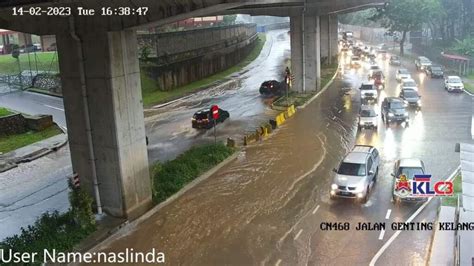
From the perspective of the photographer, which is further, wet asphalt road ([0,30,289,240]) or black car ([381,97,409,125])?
black car ([381,97,409,125])

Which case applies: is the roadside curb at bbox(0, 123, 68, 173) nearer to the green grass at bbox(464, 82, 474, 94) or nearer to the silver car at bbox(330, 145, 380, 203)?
the silver car at bbox(330, 145, 380, 203)

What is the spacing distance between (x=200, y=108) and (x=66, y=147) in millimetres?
14166

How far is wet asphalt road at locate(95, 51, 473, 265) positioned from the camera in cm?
1573

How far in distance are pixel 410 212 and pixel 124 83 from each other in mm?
11346

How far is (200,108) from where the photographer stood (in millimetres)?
42375

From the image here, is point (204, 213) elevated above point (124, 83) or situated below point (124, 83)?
below

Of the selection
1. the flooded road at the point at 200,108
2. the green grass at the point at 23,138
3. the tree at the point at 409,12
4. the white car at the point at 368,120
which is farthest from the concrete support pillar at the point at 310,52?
the tree at the point at 409,12

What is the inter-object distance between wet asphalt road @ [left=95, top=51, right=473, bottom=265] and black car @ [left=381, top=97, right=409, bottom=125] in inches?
50.2

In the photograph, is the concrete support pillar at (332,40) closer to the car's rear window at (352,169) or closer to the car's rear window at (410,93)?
the car's rear window at (410,93)

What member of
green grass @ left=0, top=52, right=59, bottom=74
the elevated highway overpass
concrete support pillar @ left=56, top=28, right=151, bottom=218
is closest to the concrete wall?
green grass @ left=0, top=52, right=59, bottom=74

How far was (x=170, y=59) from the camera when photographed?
51844 mm

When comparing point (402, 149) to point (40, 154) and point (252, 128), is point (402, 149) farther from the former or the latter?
point (40, 154)

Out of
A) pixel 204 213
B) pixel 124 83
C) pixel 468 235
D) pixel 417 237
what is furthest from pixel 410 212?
pixel 124 83

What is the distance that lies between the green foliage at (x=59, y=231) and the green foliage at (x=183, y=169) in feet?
10.3
